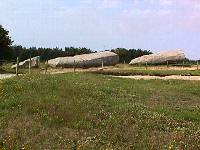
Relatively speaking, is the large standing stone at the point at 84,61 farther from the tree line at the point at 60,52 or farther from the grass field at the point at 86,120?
the grass field at the point at 86,120

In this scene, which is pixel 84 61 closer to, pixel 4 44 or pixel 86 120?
pixel 4 44

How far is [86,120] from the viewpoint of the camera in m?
14.8

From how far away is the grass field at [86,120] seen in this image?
41.2 ft

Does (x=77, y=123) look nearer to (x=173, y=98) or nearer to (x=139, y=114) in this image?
(x=139, y=114)

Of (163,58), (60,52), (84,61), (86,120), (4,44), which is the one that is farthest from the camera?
(60,52)

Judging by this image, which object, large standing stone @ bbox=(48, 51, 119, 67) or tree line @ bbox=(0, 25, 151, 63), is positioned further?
tree line @ bbox=(0, 25, 151, 63)

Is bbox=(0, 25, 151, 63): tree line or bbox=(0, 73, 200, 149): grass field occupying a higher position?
bbox=(0, 25, 151, 63): tree line

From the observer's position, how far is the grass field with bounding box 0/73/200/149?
12.5 m

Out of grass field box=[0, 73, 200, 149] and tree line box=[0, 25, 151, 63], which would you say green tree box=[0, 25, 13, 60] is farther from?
grass field box=[0, 73, 200, 149]

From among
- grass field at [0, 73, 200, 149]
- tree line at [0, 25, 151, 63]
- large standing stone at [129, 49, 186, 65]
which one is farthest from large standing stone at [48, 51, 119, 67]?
grass field at [0, 73, 200, 149]

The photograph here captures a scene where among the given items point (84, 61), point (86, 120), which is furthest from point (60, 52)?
point (86, 120)

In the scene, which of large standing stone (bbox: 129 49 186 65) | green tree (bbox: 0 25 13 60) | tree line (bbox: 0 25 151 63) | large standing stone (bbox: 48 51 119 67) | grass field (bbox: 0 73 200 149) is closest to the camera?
grass field (bbox: 0 73 200 149)

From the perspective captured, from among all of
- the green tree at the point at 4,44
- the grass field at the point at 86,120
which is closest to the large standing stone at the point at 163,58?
the green tree at the point at 4,44

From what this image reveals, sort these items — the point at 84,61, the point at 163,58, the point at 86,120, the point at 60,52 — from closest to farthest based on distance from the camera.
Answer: the point at 86,120 < the point at 84,61 < the point at 163,58 < the point at 60,52
